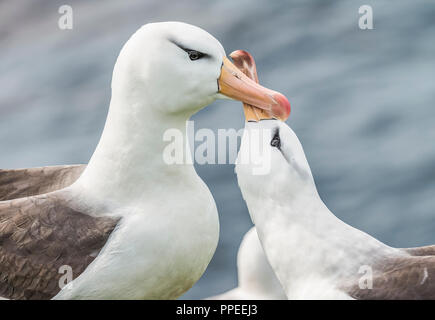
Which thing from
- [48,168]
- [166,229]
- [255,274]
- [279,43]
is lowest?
[255,274]

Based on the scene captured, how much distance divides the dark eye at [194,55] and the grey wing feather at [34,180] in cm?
133

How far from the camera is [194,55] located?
16.6 ft

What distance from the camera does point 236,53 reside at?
17.4 ft

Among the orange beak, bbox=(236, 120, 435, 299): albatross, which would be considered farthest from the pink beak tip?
bbox=(236, 120, 435, 299): albatross

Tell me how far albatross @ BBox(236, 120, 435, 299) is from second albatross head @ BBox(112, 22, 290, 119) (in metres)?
0.28

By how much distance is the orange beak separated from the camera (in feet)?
16.4

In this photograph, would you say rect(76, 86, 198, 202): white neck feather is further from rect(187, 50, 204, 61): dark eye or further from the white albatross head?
the white albatross head

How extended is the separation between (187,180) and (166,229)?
36cm

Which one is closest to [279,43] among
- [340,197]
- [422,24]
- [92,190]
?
[422,24]

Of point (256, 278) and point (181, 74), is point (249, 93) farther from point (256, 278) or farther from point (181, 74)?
point (256, 278)

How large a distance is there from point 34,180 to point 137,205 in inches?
46.4

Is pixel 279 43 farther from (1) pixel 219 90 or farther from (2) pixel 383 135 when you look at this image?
(1) pixel 219 90

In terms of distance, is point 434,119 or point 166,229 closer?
point 166,229
